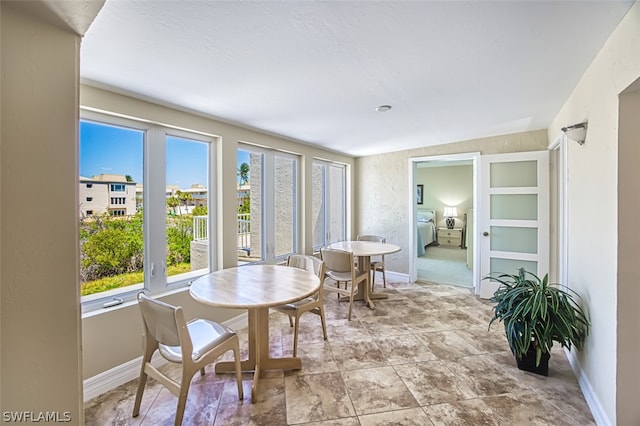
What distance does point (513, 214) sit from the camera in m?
3.61

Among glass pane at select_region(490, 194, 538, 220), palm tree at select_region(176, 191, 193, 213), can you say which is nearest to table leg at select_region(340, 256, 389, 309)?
glass pane at select_region(490, 194, 538, 220)

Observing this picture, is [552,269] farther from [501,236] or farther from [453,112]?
[453,112]

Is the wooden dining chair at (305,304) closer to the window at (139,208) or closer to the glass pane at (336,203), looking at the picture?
the window at (139,208)

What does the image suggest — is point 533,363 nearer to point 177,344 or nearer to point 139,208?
point 177,344

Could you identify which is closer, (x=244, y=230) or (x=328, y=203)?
(x=244, y=230)

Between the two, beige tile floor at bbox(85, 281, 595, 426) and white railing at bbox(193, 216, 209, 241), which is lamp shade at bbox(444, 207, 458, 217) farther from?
white railing at bbox(193, 216, 209, 241)

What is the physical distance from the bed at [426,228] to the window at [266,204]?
3933 mm

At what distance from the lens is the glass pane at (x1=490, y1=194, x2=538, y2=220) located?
137 inches

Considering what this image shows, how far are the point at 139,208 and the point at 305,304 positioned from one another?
1639 mm

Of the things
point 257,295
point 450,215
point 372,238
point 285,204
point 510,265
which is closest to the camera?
point 257,295

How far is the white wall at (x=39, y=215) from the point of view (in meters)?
0.77

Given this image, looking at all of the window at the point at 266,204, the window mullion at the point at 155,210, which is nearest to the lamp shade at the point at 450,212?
the window at the point at 266,204

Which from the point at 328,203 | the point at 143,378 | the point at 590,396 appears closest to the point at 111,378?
the point at 143,378

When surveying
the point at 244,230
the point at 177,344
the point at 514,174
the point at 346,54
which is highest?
the point at 346,54
